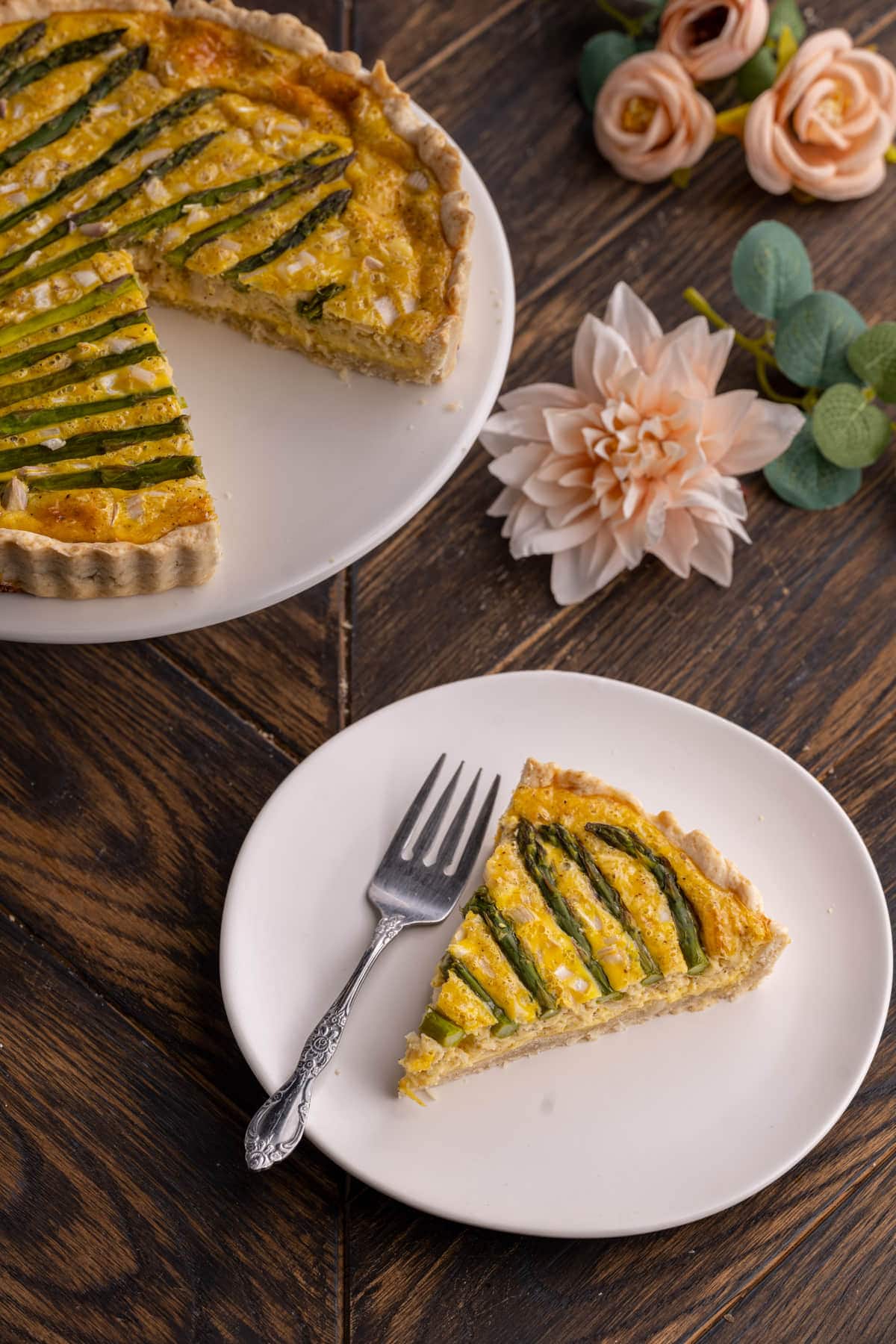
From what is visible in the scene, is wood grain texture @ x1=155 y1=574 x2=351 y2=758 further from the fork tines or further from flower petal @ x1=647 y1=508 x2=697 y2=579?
flower petal @ x1=647 y1=508 x2=697 y2=579

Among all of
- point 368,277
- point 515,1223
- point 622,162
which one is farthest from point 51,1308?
point 622,162

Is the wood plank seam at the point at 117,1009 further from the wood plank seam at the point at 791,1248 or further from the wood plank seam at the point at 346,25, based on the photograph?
the wood plank seam at the point at 346,25

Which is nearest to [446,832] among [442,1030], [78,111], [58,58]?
[442,1030]

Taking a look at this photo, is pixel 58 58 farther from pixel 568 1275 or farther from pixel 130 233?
pixel 568 1275

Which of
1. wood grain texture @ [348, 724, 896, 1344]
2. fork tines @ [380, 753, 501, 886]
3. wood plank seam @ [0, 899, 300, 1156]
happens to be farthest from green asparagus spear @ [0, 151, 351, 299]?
wood grain texture @ [348, 724, 896, 1344]

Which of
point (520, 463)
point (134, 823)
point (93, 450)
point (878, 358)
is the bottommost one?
point (134, 823)

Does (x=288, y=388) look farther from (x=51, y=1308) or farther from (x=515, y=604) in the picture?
(x=51, y=1308)
